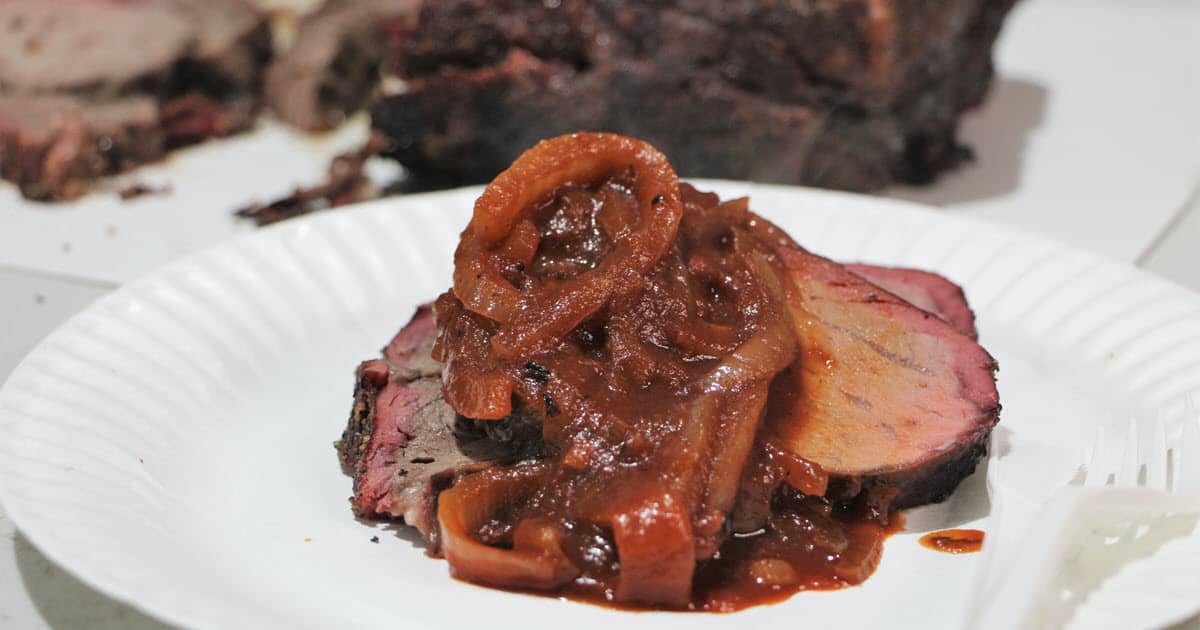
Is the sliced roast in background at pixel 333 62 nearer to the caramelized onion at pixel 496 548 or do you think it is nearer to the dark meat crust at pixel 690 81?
the dark meat crust at pixel 690 81

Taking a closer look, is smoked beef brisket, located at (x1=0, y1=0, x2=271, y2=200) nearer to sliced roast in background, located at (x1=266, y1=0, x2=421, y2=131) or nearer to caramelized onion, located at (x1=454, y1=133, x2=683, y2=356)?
sliced roast in background, located at (x1=266, y1=0, x2=421, y2=131)

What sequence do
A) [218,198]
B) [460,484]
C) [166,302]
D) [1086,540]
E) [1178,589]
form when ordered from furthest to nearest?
[218,198], [166,302], [460,484], [1086,540], [1178,589]

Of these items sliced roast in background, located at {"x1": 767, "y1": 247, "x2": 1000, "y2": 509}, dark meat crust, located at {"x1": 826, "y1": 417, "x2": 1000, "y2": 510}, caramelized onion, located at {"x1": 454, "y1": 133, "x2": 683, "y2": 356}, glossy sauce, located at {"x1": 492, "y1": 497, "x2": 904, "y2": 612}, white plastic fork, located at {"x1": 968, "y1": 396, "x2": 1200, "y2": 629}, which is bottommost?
glossy sauce, located at {"x1": 492, "y1": 497, "x2": 904, "y2": 612}

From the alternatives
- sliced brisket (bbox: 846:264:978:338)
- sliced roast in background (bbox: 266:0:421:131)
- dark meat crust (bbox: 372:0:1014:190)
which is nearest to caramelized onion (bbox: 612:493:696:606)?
sliced brisket (bbox: 846:264:978:338)

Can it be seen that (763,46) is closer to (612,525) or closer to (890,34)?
(890,34)

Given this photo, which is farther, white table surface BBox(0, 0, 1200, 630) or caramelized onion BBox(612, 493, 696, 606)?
white table surface BBox(0, 0, 1200, 630)

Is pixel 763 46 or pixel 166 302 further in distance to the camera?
pixel 763 46

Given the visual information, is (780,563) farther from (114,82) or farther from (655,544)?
(114,82)

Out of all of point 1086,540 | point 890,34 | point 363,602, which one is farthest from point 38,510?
point 890,34
